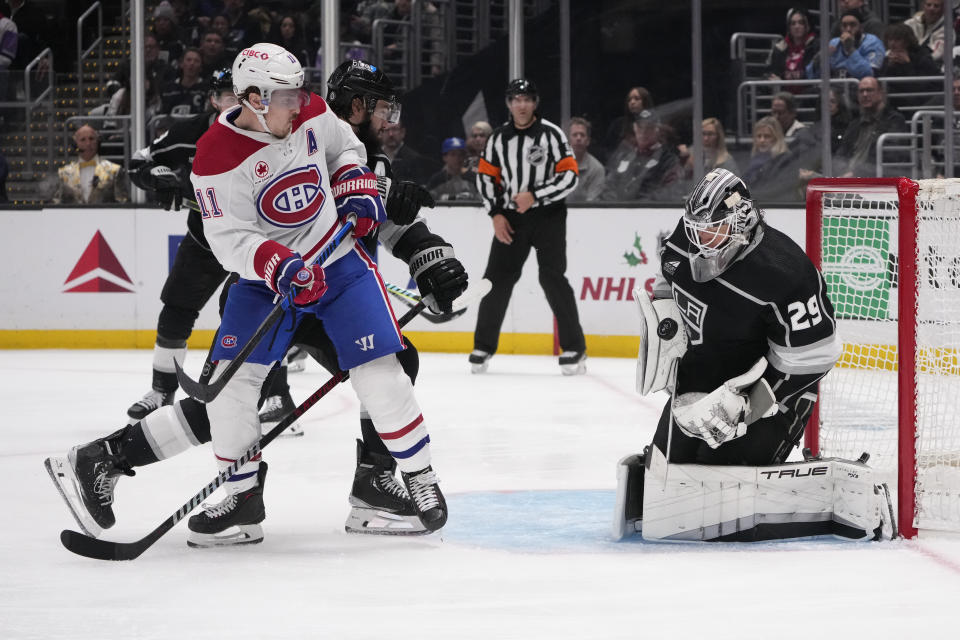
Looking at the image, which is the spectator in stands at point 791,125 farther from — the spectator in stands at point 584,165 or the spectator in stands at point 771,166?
the spectator in stands at point 584,165

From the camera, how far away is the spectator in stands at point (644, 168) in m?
7.27

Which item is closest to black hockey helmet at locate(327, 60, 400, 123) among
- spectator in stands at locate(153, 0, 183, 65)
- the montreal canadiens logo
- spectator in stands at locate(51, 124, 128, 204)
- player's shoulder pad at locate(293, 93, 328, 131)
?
player's shoulder pad at locate(293, 93, 328, 131)

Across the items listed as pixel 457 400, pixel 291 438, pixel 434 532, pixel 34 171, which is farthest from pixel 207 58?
pixel 434 532

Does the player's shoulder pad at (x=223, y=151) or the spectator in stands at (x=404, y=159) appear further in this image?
the spectator in stands at (x=404, y=159)

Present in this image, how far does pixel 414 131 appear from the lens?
25.9 ft

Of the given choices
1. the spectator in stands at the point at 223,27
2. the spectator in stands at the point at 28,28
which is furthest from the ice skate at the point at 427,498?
the spectator in stands at the point at 28,28

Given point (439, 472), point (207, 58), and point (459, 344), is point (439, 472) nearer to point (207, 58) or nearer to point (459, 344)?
point (459, 344)

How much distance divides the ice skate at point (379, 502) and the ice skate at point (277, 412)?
144cm

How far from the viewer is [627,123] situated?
758 centimetres

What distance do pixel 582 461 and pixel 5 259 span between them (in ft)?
15.1

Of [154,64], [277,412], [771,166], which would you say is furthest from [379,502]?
[154,64]

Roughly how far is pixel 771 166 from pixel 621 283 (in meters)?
1.00

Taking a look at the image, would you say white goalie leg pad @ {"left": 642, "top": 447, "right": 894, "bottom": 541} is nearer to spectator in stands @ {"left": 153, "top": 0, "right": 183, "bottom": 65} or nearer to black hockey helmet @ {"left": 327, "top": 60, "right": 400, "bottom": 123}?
black hockey helmet @ {"left": 327, "top": 60, "right": 400, "bottom": 123}

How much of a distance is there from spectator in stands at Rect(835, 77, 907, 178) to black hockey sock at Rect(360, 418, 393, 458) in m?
4.34
